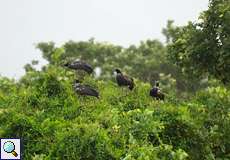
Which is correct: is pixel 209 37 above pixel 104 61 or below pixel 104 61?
below

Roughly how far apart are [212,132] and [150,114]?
5.97 ft

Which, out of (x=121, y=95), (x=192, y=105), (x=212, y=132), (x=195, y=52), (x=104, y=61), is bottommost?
(x=212, y=132)

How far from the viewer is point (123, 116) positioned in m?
13.8

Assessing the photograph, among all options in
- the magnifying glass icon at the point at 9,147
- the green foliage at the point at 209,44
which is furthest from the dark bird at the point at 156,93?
the magnifying glass icon at the point at 9,147

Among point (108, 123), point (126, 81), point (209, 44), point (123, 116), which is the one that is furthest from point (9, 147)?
point (209, 44)

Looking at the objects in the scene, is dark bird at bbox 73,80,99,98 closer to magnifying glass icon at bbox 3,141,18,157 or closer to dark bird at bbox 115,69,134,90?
dark bird at bbox 115,69,134,90

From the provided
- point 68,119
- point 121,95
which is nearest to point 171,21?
point 121,95

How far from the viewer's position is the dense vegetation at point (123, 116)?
39.2ft

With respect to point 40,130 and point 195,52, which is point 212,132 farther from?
point 195,52

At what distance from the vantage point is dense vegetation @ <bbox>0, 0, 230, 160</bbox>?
11961 millimetres

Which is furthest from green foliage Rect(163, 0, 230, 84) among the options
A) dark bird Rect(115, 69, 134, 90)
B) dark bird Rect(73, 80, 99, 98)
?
dark bird Rect(73, 80, 99, 98)

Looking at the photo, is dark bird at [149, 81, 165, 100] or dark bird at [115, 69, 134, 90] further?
dark bird at [115, 69, 134, 90]

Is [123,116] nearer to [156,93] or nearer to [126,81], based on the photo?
[156,93]

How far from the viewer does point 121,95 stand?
645 inches
